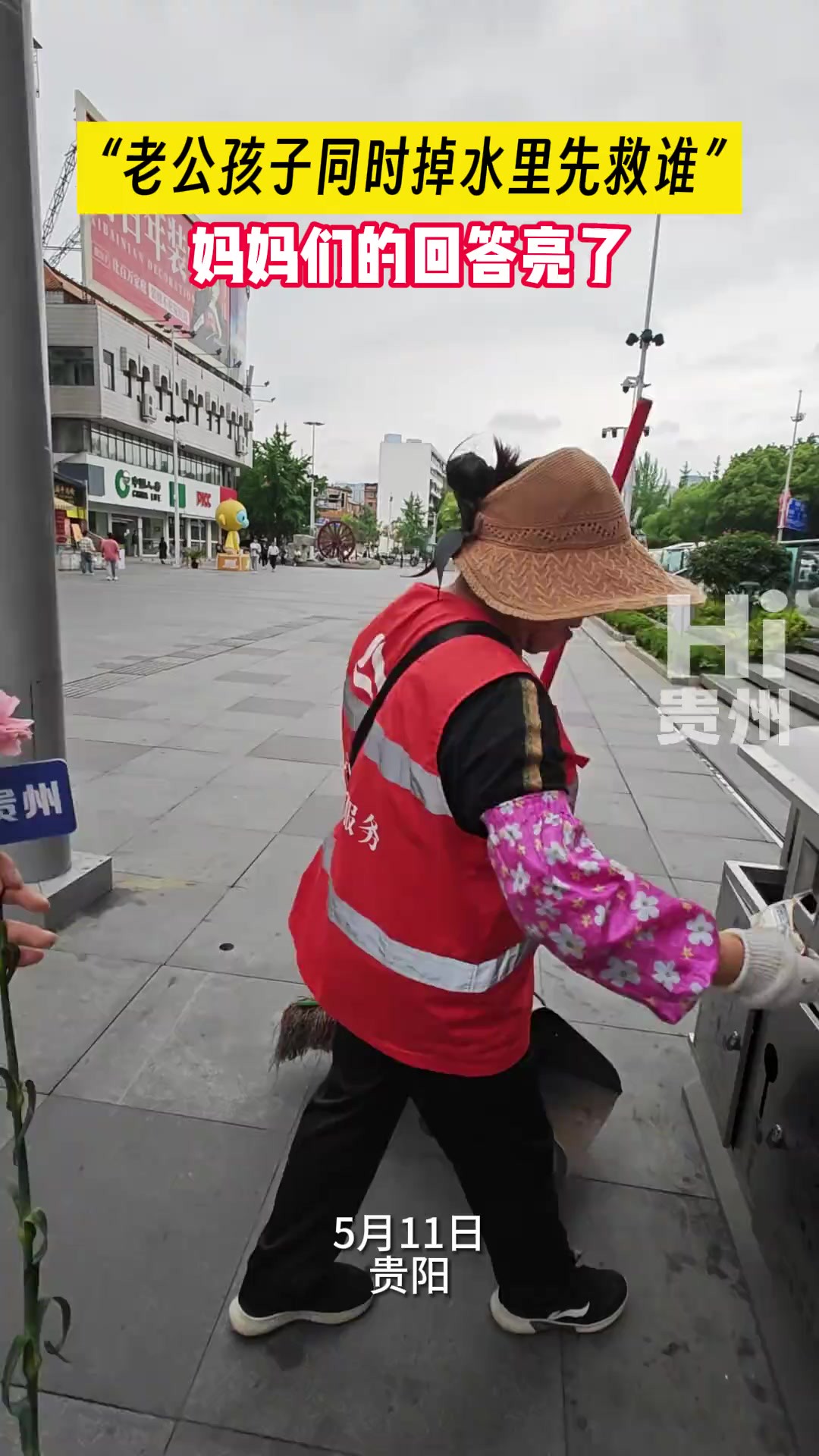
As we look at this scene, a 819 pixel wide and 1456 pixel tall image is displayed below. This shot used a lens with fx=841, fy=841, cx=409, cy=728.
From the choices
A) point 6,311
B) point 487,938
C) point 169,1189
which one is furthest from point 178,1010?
point 6,311

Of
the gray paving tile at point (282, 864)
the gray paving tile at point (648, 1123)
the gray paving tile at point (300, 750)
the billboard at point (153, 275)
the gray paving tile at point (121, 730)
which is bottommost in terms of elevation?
the gray paving tile at point (648, 1123)

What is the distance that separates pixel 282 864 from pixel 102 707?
11.0 ft

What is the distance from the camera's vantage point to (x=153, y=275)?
40.6 m

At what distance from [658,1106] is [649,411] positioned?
179cm

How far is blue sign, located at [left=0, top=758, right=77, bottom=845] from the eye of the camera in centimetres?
88

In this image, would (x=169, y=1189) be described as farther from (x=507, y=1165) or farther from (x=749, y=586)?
(x=749, y=586)

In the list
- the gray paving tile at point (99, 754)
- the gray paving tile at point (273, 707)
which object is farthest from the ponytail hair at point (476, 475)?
the gray paving tile at point (273, 707)

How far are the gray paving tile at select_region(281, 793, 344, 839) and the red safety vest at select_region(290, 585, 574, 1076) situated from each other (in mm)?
2518

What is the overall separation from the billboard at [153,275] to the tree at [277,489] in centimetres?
700

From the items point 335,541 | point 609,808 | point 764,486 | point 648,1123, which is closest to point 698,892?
point 609,808

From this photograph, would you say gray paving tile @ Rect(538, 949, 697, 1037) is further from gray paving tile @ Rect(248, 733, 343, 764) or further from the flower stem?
gray paving tile @ Rect(248, 733, 343, 764)

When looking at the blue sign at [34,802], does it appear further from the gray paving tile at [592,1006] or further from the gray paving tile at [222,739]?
the gray paving tile at [222,739]

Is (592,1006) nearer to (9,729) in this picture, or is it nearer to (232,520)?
(9,729)

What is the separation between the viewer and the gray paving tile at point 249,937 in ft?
9.17
